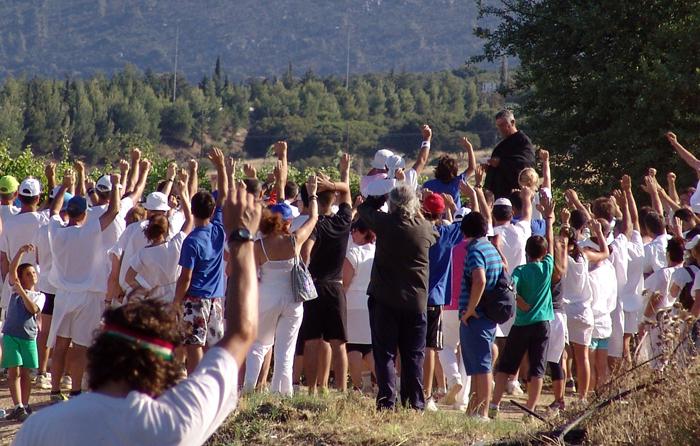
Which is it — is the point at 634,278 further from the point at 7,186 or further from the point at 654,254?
the point at 7,186

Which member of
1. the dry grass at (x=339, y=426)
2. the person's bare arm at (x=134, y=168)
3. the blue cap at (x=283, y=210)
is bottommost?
the dry grass at (x=339, y=426)

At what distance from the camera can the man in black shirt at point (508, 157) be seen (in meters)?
11.7

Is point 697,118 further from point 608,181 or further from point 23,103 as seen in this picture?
point 23,103

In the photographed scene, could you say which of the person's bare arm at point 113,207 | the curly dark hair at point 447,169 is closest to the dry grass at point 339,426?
the person's bare arm at point 113,207

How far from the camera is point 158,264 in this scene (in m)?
9.73

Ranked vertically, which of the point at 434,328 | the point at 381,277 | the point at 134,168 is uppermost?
the point at 134,168

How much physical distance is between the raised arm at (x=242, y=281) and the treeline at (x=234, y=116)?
78.1m

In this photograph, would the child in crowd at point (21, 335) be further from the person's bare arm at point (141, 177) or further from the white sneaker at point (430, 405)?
the white sneaker at point (430, 405)

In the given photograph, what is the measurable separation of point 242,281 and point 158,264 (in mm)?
5966

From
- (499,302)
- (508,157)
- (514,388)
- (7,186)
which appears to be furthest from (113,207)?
(514,388)

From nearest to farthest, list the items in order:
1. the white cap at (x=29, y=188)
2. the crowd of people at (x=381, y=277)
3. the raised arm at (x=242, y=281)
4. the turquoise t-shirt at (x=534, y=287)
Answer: the raised arm at (x=242, y=281)
the crowd of people at (x=381, y=277)
the turquoise t-shirt at (x=534, y=287)
the white cap at (x=29, y=188)

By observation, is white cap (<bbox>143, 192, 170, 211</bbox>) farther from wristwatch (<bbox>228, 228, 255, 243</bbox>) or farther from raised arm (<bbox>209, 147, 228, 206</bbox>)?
wristwatch (<bbox>228, 228, 255, 243</bbox>)

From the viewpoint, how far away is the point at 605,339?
11445 millimetres

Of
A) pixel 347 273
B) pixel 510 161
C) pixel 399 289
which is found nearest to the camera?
pixel 399 289
